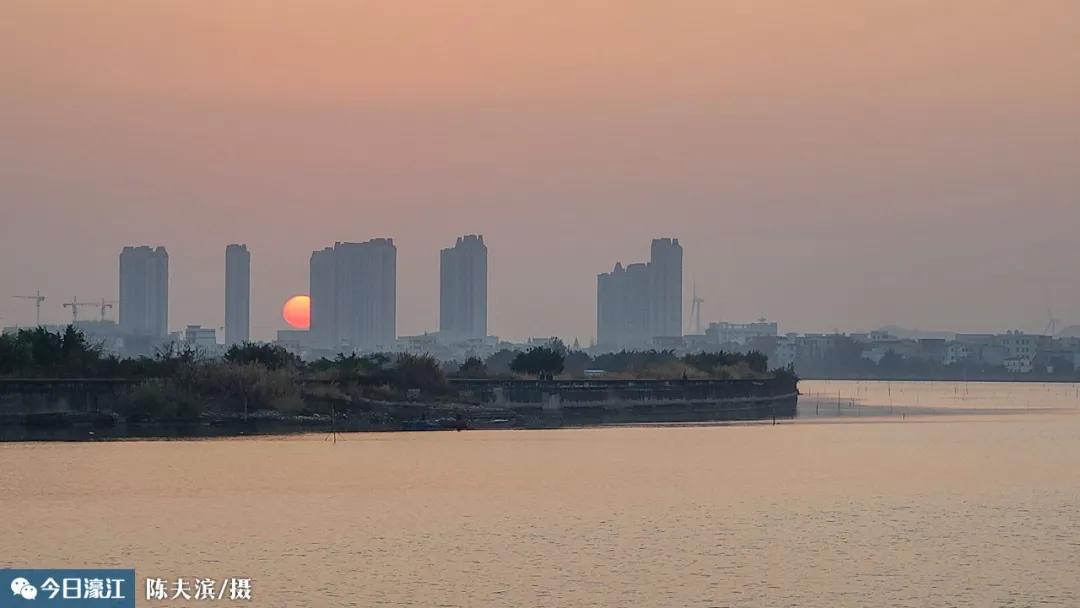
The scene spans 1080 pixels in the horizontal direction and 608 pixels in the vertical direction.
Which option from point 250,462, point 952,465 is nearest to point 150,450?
point 250,462

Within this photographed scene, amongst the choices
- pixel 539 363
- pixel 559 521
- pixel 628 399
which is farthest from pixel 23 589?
pixel 539 363

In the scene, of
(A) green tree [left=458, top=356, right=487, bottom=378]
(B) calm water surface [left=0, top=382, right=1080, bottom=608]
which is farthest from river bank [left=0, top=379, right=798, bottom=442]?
(B) calm water surface [left=0, top=382, right=1080, bottom=608]

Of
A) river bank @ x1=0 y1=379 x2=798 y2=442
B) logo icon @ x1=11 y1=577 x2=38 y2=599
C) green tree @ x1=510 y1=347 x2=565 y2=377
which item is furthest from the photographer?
green tree @ x1=510 y1=347 x2=565 y2=377

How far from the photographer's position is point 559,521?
Answer: 164 ft

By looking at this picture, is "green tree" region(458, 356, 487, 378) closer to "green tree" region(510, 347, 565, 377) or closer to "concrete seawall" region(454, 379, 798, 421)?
"green tree" region(510, 347, 565, 377)

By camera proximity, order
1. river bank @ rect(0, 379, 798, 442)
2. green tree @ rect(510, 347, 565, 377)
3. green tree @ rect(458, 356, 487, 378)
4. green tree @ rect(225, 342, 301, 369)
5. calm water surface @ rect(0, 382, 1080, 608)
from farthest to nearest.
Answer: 1. green tree @ rect(510, 347, 565, 377)
2. green tree @ rect(458, 356, 487, 378)
3. green tree @ rect(225, 342, 301, 369)
4. river bank @ rect(0, 379, 798, 442)
5. calm water surface @ rect(0, 382, 1080, 608)

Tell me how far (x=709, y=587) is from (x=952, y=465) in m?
38.7

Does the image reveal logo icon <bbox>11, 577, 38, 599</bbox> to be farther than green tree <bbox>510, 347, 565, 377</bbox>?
No

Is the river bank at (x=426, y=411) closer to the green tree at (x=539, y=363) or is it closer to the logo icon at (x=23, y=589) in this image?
the green tree at (x=539, y=363)

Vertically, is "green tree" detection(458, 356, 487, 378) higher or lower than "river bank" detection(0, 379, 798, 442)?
higher

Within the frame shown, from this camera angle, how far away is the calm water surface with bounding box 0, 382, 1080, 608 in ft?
124

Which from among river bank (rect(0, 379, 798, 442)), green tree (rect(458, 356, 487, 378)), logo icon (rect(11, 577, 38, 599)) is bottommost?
logo icon (rect(11, 577, 38, 599))

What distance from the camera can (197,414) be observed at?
3802 inches

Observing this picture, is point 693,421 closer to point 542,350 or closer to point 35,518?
point 542,350
